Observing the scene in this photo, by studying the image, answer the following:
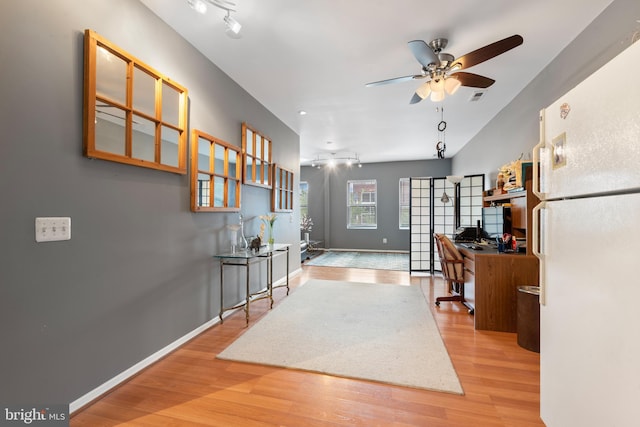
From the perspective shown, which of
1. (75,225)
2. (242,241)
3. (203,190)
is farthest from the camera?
(242,241)

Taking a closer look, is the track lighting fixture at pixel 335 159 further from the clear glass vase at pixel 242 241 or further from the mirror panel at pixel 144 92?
the mirror panel at pixel 144 92

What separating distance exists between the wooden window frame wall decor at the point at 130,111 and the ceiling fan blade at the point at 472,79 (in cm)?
253

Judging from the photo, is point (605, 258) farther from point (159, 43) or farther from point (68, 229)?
point (159, 43)

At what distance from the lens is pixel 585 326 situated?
1.12 metres

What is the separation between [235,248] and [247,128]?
155 cm

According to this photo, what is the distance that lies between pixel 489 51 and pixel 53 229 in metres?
3.15

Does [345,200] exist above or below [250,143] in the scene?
below

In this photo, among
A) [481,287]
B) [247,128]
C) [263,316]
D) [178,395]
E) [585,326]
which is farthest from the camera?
[247,128]

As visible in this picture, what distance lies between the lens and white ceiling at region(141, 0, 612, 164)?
2.07 m

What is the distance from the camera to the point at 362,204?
27.9 ft

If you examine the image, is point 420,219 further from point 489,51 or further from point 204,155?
point 204,155

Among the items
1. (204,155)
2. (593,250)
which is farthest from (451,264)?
(204,155)

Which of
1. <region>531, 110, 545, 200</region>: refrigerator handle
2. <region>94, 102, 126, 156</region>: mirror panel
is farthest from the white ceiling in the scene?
<region>531, 110, 545, 200</region>: refrigerator handle

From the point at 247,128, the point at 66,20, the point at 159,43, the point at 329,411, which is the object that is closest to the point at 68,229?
the point at 66,20
